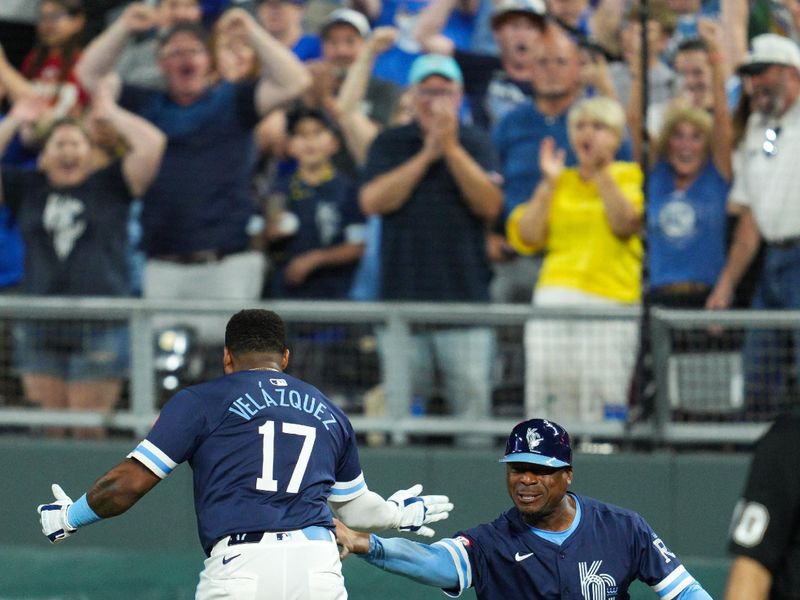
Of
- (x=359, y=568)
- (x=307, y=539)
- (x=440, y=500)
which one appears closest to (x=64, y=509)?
(x=307, y=539)

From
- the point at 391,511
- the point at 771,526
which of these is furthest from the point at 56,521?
the point at 771,526

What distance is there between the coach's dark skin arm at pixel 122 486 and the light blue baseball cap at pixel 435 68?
16.0 feet

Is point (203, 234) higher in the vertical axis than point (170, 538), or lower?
higher

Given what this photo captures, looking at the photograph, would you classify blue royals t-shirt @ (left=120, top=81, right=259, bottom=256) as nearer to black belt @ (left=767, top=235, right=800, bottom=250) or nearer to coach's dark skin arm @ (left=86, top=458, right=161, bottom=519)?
black belt @ (left=767, top=235, right=800, bottom=250)

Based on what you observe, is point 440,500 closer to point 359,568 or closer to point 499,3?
point 359,568

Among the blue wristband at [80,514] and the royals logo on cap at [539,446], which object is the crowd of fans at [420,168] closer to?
the royals logo on cap at [539,446]

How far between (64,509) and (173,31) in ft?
18.1

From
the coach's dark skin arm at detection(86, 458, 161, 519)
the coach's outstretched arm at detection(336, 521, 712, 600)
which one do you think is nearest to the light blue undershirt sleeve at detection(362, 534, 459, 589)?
the coach's outstretched arm at detection(336, 521, 712, 600)

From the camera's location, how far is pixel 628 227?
28.2 feet

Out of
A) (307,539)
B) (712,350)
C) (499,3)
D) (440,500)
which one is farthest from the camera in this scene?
(499,3)

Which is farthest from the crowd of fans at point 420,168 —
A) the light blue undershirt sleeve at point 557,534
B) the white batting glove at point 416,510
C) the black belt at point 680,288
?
the light blue undershirt sleeve at point 557,534

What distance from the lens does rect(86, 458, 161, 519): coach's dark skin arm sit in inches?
178

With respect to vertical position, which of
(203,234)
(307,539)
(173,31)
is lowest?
(307,539)

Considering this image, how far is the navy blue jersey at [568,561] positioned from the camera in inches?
183
